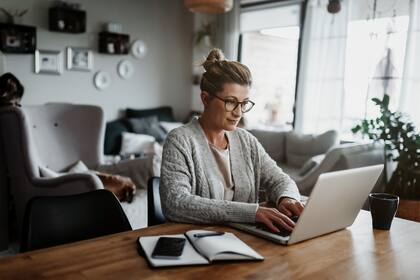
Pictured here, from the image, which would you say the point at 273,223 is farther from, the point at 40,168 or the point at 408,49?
the point at 408,49

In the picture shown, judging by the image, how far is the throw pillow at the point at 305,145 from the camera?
4492 millimetres

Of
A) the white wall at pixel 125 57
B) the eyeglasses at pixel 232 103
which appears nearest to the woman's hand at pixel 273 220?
the eyeglasses at pixel 232 103

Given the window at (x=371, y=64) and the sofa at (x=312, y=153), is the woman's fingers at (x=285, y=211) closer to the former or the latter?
the sofa at (x=312, y=153)

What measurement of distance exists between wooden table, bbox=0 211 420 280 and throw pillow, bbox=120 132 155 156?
385 cm

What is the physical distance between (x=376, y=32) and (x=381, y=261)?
3727mm

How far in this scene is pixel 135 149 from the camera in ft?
16.8

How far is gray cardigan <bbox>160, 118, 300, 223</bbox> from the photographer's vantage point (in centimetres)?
136

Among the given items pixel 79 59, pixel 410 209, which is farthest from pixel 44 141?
pixel 410 209

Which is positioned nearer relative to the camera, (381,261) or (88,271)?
(88,271)

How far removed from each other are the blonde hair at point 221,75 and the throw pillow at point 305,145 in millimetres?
3081

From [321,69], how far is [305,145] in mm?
901

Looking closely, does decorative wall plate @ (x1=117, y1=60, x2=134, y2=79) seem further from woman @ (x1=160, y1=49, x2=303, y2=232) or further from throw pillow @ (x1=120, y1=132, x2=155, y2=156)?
woman @ (x1=160, y1=49, x2=303, y2=232)

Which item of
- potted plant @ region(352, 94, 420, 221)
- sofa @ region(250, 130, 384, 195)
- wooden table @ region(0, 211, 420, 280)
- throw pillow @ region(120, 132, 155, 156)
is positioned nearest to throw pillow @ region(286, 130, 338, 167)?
sofa @ region(250, 130, 384, 195)

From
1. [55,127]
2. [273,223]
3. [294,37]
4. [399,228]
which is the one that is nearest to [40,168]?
[55,127]
